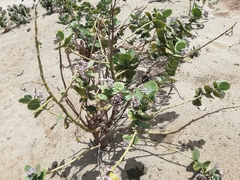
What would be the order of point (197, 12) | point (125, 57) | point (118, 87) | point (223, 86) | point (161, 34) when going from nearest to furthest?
point (118, 87) < point (125, 57) < point (223, 86) < point (161, 34) < point (197, 12)

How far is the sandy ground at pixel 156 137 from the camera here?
1.53m

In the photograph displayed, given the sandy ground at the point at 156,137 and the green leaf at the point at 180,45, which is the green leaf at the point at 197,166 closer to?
the sandy ground at the point at 156,137

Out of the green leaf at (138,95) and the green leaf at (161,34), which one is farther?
the green leaf at (161,34)

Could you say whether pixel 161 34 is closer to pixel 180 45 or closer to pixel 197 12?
pixel 180 45

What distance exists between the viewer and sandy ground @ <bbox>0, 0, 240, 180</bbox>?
1.53 m

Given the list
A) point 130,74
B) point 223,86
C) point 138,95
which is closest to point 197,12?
point 223,86

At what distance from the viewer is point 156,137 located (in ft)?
5.55

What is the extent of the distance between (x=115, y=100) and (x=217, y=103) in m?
1.07

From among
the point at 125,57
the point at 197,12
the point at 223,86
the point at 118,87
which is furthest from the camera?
the point at 197,12

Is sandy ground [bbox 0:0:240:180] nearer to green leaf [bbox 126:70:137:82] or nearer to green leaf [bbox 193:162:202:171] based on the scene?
green leaf [bbox 193:162:202:171]

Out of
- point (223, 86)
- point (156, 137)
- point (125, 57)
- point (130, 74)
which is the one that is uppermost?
point (125, 57)

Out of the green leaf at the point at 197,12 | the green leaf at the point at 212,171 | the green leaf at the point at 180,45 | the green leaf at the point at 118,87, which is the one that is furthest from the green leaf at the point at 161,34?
the green leaf at the point at 212,171

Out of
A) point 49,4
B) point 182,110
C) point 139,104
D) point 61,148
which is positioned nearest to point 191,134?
point 182,110

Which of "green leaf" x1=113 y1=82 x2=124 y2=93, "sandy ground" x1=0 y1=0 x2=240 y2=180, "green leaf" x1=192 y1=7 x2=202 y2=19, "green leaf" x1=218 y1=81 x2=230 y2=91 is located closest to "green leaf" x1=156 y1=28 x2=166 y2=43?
"green leaf" x1=192 y1=7 x2=202 y2=19
